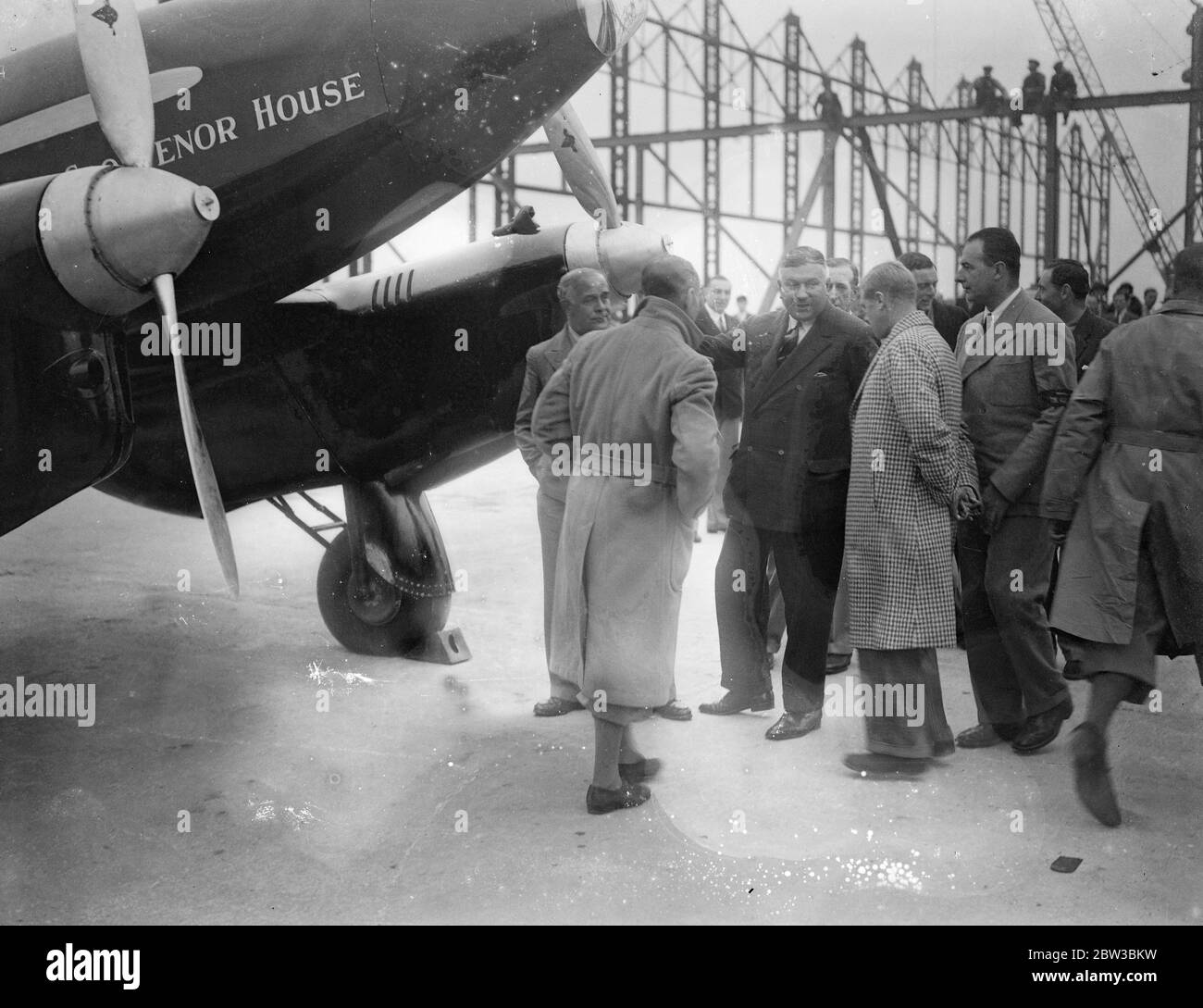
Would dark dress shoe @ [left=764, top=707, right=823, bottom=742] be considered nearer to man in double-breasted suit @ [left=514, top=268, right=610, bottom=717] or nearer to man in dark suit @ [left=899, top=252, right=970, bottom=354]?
man in double-breasted suit @ [left=514, top=268, right=610, bottom=717]

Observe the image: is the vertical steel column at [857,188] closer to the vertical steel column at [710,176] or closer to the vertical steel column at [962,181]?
the vertical steel column at [962,181]

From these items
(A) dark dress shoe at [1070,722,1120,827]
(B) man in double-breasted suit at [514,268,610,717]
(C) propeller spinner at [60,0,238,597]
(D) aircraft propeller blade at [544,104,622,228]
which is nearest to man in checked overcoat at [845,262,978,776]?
(A) dark dress shoe at [1070,722,1120,827]

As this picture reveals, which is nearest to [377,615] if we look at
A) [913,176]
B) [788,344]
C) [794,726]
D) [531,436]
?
[531,436]

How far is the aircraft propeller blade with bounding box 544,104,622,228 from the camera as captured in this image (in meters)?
4.75

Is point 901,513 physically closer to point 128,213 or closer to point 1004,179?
point 1004,179

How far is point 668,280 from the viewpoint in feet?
11.1

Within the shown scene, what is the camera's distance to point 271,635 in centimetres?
546

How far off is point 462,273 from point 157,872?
102 inches

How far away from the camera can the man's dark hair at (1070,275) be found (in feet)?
14.2

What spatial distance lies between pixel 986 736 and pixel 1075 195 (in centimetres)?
192

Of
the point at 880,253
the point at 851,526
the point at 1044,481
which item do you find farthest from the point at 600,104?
the point at 1044,481

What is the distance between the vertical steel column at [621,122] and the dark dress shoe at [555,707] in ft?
6.52

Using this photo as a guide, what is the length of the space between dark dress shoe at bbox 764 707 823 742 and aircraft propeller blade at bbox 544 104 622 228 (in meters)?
2.13

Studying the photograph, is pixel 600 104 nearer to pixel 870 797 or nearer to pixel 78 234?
pixel 78 234
